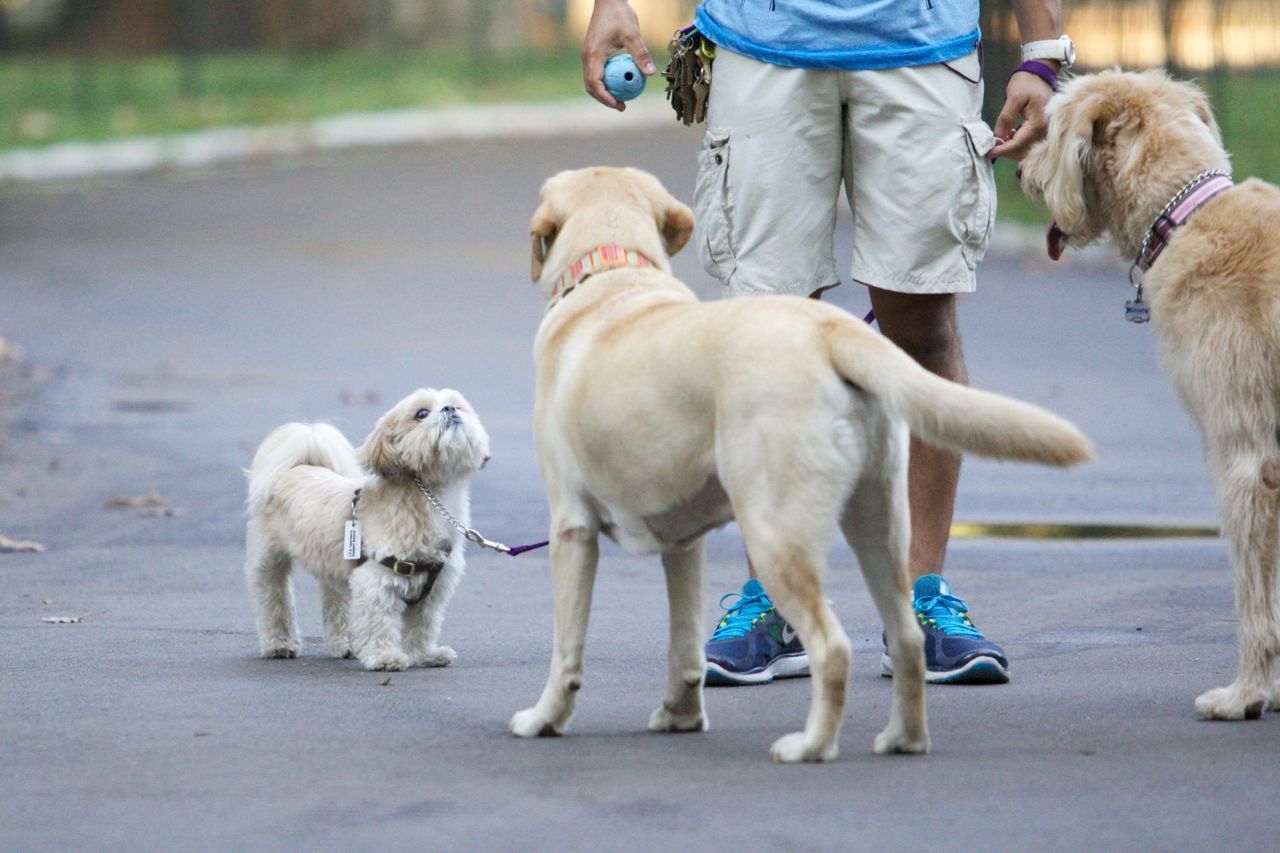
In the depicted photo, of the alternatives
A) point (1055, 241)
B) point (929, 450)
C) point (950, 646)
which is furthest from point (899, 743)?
point (1055, 241)

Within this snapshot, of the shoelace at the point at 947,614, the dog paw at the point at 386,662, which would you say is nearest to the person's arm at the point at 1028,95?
the shoelace at the point at 947,614

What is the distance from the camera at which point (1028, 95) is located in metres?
5.25

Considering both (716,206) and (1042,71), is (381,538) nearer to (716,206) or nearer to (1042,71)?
(716,206)

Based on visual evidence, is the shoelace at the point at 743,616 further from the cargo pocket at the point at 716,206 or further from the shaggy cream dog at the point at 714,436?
the cargo pocket at the point at 716,206

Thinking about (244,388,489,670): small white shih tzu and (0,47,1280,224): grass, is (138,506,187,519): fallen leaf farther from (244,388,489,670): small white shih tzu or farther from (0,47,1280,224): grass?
(0,47,1280,224): grass

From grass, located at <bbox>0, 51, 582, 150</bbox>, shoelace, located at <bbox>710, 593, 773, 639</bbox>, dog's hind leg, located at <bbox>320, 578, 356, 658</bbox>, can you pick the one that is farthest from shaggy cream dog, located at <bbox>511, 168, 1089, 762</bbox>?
grass, located at <bbox>0, 51, 582, 150</bbox>

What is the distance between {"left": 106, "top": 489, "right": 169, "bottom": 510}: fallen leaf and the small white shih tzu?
7.51 feet

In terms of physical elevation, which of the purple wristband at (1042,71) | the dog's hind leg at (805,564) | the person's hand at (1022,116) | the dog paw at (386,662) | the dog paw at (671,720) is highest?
the purple wristband at (1042,71)

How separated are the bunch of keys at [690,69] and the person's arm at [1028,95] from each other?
83cm

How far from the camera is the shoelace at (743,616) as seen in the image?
5.18 metres

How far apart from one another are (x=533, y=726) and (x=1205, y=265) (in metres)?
1.91

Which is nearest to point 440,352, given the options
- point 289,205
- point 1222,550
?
point 1222,550

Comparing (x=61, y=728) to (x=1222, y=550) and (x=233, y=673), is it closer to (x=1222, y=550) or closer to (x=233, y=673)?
(x=233, y=673)

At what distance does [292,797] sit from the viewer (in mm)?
3869
